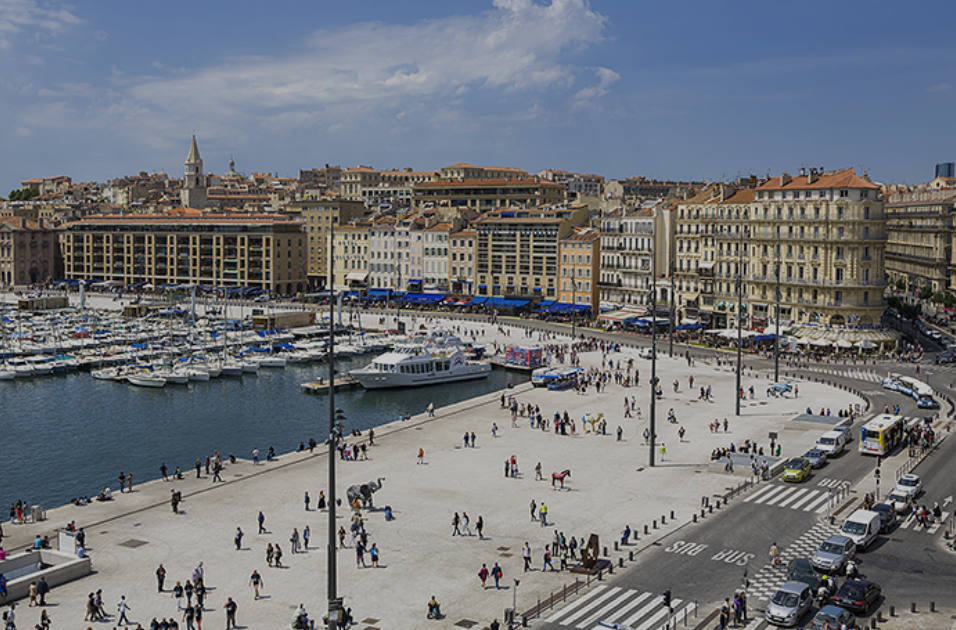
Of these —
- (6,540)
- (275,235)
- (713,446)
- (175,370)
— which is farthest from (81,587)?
(275,235)

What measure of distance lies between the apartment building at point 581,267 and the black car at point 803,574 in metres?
99.2

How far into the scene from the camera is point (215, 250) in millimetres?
184875

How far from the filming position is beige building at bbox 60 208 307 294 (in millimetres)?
178213

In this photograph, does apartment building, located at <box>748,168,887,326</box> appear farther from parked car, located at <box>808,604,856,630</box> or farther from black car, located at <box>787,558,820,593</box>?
parked car, located at <box>808,604,856,630</box>

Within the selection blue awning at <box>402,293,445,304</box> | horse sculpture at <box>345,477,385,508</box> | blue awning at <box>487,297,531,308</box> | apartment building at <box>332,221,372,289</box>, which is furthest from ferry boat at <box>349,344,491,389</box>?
apartment building at <box>332,221,372,289</box>

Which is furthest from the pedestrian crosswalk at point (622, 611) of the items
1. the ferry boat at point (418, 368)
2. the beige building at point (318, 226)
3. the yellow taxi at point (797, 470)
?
the beige building at point (318, 226)

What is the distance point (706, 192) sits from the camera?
127188 millimetres

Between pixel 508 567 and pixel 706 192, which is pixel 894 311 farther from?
pixel 508 567

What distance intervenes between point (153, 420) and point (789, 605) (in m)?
58.3

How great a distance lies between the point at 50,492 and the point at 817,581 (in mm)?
42967

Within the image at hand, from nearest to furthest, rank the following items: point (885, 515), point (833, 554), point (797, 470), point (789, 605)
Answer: point (789, 605) < point (833, 554) < point (885, 515) < point (797, 470)

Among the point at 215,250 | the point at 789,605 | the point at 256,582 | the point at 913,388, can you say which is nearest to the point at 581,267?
the point at 913,388

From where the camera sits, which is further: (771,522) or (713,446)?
(713,446)

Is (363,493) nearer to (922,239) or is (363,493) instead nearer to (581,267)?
(581,267)
